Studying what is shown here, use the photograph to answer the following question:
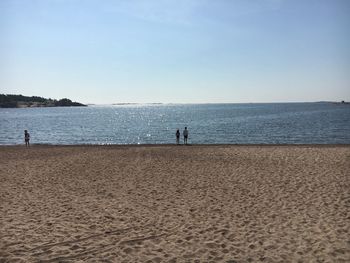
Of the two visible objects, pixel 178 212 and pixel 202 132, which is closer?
pixel 178 212

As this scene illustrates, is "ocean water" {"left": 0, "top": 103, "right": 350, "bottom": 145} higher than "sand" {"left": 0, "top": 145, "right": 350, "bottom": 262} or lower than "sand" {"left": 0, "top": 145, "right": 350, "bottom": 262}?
lower

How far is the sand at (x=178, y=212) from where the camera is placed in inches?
313

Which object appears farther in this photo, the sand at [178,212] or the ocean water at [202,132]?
the ocean water at [202,132]

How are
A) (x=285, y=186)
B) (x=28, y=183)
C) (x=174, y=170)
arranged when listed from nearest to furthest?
(x=285, y=186) < (x=28, y=183) < (x=174, y=170)

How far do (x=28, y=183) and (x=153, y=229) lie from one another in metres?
8.75

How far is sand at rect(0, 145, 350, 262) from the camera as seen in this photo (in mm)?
7953

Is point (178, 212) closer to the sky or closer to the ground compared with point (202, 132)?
closer to the sky

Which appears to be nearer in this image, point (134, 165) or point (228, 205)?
point (228, 205)

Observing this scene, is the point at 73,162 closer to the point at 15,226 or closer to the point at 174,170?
the point at 174,170

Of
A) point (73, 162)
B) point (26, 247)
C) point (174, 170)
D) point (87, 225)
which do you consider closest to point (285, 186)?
point (174, 170)

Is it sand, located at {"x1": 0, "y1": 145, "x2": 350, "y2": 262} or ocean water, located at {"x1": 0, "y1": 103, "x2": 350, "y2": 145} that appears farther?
ocean water, located at {"x1": 0, "y1": 103, "x2": 350, "y2": 145}

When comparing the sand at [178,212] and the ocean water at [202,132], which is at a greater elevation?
the sand at [178,212]

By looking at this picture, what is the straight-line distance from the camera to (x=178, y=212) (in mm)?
11023

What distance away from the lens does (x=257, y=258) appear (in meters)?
7.55
